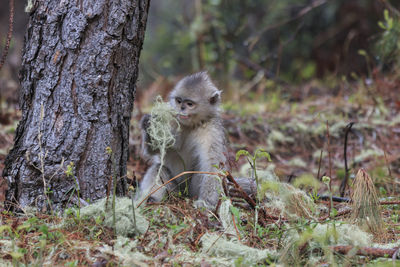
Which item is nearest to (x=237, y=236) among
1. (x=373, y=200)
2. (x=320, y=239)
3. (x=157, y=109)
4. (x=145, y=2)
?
(x=320, y=239)

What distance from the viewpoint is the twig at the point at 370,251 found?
8.48ft

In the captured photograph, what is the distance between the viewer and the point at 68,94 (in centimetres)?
324

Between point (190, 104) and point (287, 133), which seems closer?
point (190, 104)

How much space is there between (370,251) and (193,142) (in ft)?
7.91

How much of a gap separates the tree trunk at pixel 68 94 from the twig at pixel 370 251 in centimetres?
170

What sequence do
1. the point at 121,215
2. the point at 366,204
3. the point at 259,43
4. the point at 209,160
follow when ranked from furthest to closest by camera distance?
the point at 259,43, the point at 209,160, the point at 366,204, the point at 121,215

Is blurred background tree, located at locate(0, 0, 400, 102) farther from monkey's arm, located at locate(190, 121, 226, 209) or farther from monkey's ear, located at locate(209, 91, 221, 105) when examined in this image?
monkey's arm, located at locate(190, 121, 226, 209)

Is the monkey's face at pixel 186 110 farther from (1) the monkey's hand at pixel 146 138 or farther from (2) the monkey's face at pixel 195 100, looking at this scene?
(1) the monkey's hand at pixel 146 138

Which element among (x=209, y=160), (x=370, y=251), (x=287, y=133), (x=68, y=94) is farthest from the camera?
(x=287, y=133)

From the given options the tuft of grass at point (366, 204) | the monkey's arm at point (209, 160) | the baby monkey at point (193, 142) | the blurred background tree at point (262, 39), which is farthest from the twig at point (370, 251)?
the blurred background tree at point (262, 39)

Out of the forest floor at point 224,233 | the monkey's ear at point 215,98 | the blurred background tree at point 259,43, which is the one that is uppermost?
the blurred background tree at point 259,43

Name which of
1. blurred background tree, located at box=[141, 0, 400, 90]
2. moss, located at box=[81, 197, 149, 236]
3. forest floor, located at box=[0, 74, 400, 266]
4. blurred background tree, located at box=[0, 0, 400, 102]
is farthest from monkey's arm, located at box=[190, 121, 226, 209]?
blurred background tree, located at box=[141, 0, 400, 90]

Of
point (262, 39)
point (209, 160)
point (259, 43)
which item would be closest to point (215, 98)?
point (209, 160)

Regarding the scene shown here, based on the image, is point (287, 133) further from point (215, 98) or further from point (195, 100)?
point (195, 100)
